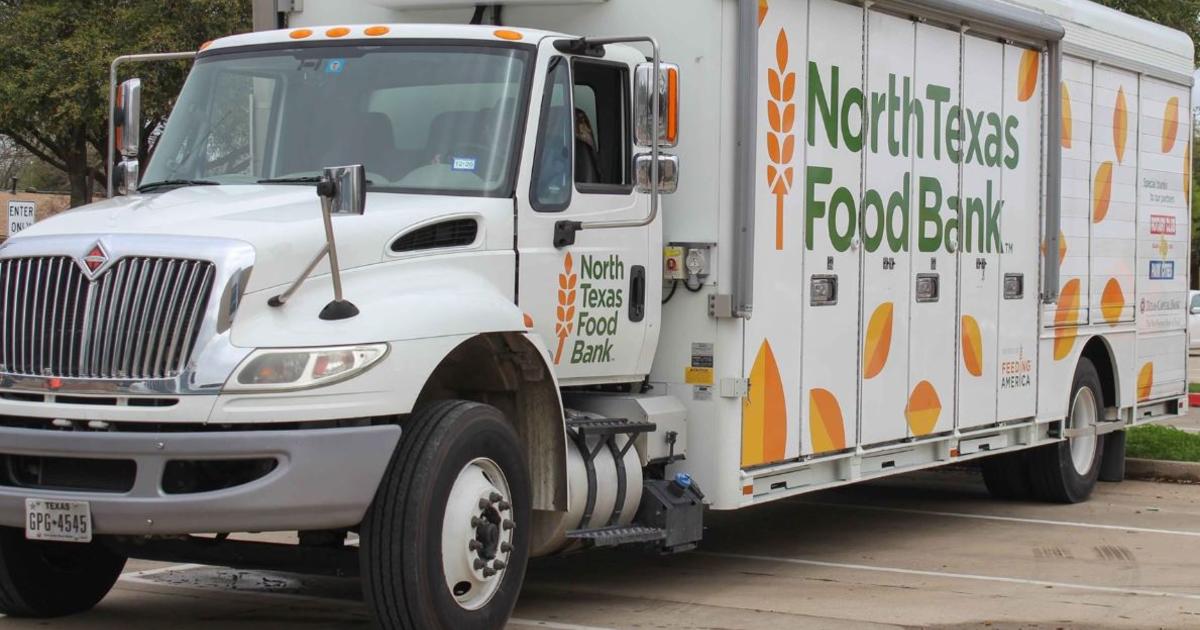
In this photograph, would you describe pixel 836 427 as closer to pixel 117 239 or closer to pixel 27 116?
pixel 117 239

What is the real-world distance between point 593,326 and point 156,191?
2257 mm

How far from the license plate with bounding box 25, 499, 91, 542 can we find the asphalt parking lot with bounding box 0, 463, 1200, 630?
142cm

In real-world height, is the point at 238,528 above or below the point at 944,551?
above

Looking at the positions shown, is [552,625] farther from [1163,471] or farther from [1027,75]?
[1163,471]

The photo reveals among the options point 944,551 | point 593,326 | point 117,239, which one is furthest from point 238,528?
point 944,551

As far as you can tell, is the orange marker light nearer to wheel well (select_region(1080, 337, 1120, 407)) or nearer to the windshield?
the windshield

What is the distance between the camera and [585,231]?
29.1ft

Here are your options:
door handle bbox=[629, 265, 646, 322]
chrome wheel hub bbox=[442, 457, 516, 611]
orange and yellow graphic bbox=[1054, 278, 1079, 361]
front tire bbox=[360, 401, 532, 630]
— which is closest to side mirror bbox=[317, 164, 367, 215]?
front tire bbox=[360, 401, 532, 630]

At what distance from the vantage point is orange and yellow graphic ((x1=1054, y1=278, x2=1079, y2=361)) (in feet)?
43.9

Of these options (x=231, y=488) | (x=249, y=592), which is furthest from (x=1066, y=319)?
(x=231, y=488)

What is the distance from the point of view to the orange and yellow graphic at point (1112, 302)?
14.2 metres

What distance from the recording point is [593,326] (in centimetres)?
900

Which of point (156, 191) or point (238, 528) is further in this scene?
point (156, 191)

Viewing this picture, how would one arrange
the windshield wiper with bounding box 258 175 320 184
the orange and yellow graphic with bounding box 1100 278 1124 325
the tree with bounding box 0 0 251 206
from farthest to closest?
the tree with bounding box 0 0 251 206, the orange and yellow graphic with bounding box 1100 278 1124 325, the windshield wiper with bounding box 258 175 320 184
